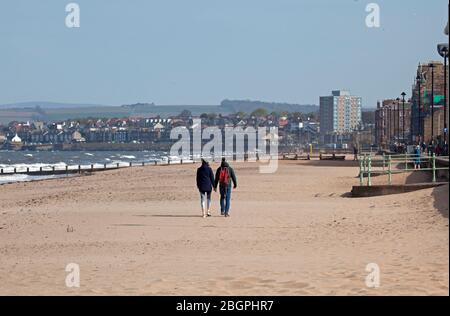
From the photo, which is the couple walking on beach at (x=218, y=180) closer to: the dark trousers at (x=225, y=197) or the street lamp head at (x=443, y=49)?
the dark trousers at (x=225, y=197)

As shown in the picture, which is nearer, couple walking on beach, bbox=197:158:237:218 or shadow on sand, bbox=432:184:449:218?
shadow on sand, bbox=432:184:449:218

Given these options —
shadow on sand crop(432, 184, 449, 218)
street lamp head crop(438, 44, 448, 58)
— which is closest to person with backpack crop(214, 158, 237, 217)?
shadow on sand crop(432, 184, 449, 218)

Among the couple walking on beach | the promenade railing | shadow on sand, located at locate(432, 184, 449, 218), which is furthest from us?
the promenade railing

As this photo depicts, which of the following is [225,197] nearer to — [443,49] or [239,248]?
[239,248]

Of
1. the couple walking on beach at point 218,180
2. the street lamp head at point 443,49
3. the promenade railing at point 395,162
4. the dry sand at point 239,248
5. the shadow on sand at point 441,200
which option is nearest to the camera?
the dry sand at point 239,248

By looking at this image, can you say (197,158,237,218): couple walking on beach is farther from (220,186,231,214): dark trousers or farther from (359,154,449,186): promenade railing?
(359,154,449,186): promenade railing

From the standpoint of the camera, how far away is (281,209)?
79.5 ft

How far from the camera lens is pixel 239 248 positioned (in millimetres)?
15328

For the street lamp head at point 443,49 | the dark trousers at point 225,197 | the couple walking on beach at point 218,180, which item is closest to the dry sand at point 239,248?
the dark trousers at point 225,197

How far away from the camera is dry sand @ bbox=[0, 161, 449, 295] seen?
1127 cm

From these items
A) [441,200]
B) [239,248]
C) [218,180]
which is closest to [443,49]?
[218,180]

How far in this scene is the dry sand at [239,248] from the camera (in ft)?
37.0
